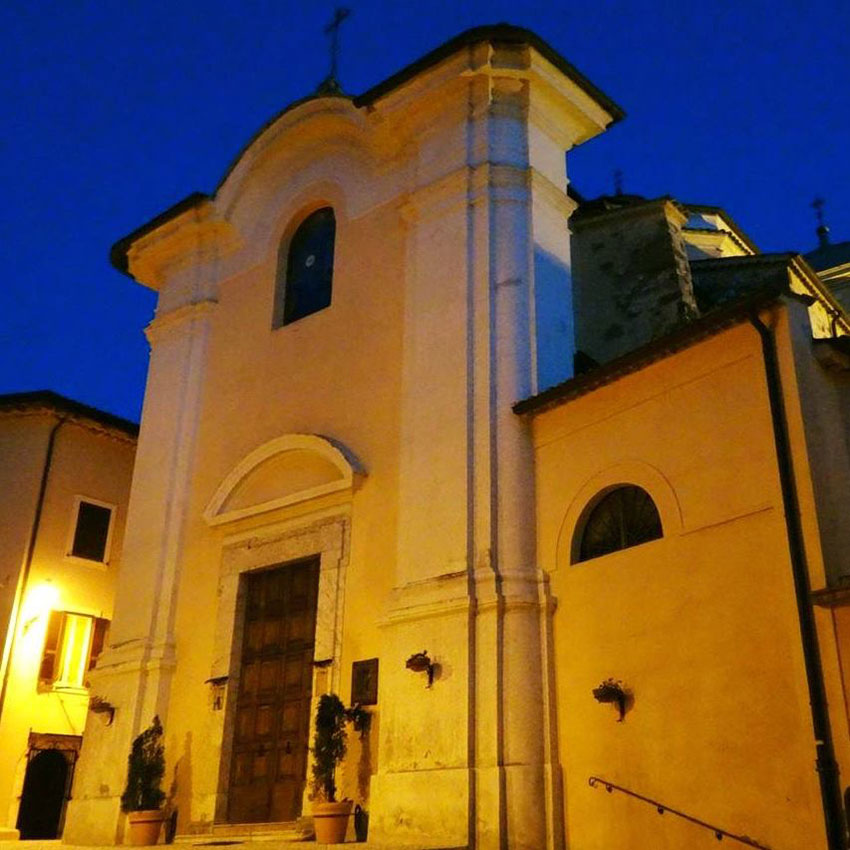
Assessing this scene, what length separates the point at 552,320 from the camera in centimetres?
1077

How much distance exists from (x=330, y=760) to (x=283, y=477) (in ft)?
12.1

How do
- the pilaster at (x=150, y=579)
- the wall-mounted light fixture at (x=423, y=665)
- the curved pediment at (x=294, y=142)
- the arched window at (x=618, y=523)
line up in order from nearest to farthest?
the arched window at (x=618, y=523) < the wall-mounted light fixture at (x=423, y=665) < the pilaster at (x=150, y=579) < the curved pediment at (x=294, y=142)

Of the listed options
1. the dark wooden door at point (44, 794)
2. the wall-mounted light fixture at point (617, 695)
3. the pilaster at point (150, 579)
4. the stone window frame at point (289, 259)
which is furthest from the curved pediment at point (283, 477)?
the dark wooden door at point (44, 794)

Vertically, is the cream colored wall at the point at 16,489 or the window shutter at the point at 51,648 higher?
the cream colored wall at the point at 16,489

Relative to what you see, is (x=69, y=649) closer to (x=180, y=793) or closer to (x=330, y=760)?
(x=180, y=793)

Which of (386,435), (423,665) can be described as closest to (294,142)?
(386,435)

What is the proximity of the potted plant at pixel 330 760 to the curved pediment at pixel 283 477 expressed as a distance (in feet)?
7.86

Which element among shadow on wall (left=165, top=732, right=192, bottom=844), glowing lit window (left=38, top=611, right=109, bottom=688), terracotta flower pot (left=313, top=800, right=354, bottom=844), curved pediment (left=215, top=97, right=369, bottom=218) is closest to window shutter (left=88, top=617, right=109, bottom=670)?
glowing lit window (left=38, top=611, right=109, bottom=688)

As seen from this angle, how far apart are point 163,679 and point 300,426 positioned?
3292 mm

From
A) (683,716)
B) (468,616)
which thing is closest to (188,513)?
(468,616)

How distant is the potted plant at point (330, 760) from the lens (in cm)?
903

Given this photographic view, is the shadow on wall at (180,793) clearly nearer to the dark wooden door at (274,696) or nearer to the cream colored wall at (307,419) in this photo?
the cream colored wall at (307,419)

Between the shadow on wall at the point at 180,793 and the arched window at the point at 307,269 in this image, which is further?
the arched window at the point at 307,269

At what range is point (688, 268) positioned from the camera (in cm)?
1362
